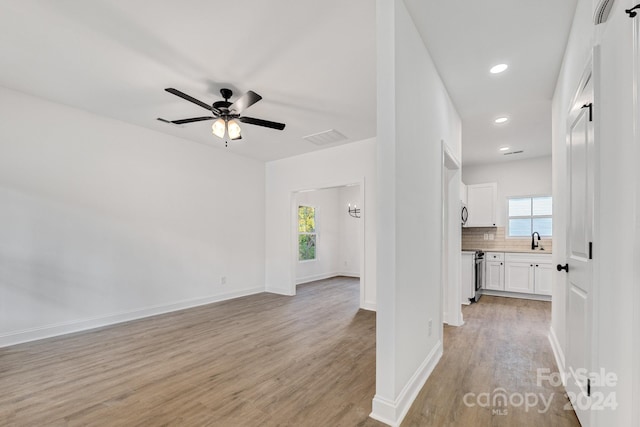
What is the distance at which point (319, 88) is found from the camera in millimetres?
3193

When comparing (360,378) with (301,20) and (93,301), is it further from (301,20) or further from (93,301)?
(93,301)

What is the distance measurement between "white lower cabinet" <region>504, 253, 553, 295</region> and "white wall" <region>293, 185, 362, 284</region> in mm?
3622

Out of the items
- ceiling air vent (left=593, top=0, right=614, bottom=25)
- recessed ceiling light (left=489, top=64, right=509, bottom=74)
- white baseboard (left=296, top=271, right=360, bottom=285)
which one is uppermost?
recessed ceiling light (left=489, top=64, right=509, bottom=74)

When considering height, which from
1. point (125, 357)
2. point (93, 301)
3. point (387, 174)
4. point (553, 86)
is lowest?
point (125, 357)

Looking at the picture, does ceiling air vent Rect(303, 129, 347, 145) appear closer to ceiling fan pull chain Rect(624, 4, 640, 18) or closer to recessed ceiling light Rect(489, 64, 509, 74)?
recessed ceiling light Rect(489, 64, 509, 74)

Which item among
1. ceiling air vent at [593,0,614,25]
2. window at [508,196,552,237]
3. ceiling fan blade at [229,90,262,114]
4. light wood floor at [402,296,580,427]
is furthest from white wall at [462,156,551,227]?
ceiling fan blade at [229,90,262,114]

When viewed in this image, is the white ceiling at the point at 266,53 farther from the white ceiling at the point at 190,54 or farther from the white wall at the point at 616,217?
the white wall at the point at 616,217

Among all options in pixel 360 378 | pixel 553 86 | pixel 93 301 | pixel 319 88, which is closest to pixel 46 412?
pixel 93 301

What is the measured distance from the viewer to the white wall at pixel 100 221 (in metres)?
3.30

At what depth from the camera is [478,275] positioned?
548cm

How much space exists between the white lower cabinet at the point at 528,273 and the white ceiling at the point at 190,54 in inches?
164

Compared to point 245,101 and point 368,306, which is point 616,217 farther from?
point 368,306

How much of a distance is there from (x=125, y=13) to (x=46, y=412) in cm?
290

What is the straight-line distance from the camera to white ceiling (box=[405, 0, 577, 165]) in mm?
2045
